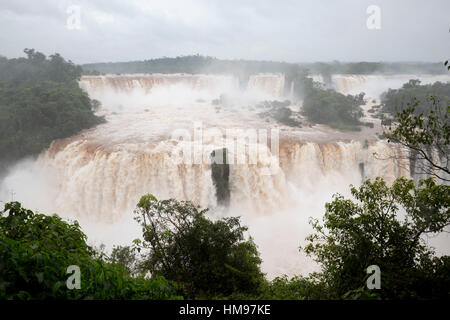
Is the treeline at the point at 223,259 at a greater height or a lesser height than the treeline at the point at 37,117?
lesser

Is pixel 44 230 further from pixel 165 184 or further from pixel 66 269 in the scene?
pixel 165 184

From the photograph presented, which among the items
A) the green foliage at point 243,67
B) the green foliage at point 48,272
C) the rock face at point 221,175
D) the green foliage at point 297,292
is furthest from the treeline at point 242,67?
the green foliage at point 48,272

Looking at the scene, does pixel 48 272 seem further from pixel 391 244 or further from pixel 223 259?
pixel 391 244

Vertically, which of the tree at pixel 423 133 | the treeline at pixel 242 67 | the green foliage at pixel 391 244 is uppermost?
the treeline at pixel 242 67

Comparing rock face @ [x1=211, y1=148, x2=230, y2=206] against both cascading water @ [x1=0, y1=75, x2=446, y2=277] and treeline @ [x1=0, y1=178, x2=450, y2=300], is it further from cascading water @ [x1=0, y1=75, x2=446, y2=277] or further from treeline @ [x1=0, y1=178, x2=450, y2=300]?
treeline @ [x1=0, y1=178, x2=450, y2=300]

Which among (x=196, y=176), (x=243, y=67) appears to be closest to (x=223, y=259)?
(x=196, y=176)

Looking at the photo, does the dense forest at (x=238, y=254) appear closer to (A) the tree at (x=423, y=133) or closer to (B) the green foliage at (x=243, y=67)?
(A) the tree at (x=423, y=133)
